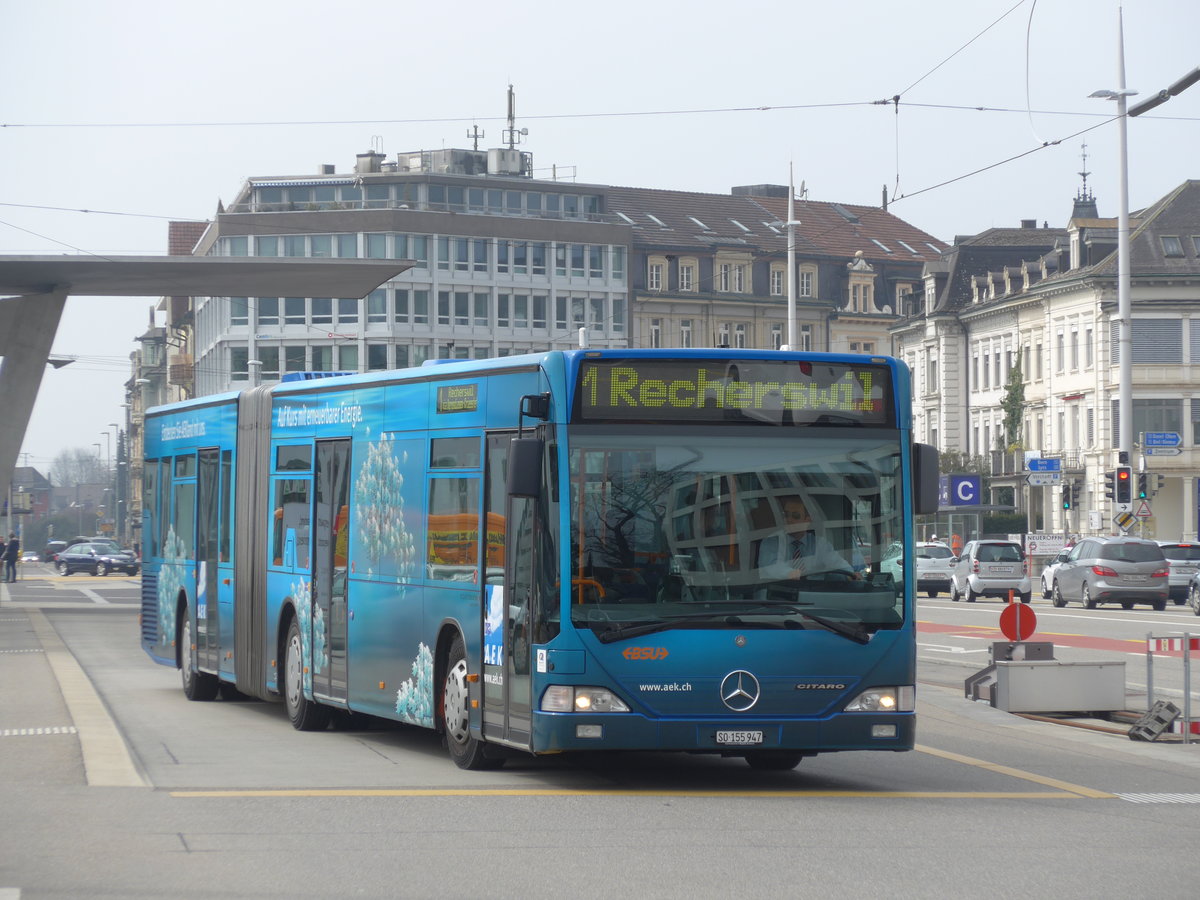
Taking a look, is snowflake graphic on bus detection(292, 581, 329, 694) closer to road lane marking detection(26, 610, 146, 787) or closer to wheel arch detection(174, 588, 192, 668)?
road lane marking detection(26, 610, 146, 787)

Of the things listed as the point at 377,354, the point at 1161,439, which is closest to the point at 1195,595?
the point at 1161,439

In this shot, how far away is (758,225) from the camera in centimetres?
11444

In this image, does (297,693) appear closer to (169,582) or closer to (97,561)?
(169,582)

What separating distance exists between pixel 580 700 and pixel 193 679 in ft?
29.9

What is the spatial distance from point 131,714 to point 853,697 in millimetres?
8402

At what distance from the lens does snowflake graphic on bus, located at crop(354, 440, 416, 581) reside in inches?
551

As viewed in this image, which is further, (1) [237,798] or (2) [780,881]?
(1) [237,798]

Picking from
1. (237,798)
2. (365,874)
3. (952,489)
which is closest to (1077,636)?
(237,798)

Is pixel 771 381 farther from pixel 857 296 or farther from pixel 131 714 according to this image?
pixel 857 296

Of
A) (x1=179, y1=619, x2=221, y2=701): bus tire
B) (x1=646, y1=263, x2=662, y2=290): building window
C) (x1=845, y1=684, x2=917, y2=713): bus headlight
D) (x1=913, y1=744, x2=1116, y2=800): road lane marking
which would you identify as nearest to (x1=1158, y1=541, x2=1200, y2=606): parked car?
(x1=179, y1=619, x2=221, y2=701): bus tire

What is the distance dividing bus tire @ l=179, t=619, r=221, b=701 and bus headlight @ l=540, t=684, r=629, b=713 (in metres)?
8.41

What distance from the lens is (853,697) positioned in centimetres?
1166

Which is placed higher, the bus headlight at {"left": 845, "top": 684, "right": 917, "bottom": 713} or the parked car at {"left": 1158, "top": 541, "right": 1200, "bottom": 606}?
the parked car at {"left": 1158, "top": 541, "right": 1200, "bottom": 606}

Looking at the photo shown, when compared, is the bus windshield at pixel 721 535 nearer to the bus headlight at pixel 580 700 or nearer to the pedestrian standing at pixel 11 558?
the bus headlight at pixel 580 700
